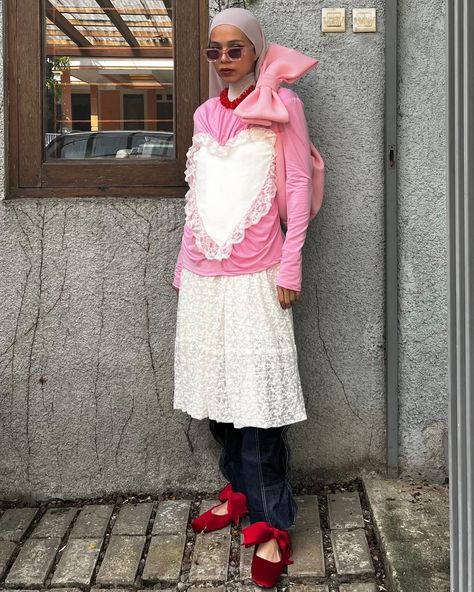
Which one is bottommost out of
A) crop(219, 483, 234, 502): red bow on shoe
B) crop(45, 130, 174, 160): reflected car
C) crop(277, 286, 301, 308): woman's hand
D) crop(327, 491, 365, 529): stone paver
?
crop(327, 491, 365, 529): stone paver

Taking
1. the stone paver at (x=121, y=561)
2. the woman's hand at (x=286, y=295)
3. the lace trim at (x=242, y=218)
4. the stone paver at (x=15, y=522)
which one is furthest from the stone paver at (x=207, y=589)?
the lace trim at (x=242, y=218)

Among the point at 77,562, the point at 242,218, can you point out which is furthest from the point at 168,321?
the point at 77,562

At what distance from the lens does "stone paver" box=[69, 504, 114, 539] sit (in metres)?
3.60

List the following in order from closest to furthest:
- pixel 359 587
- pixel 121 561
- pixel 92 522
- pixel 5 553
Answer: pixel 359 587 → pixel 121 561 → pixel 5 553 → pixel 92 522

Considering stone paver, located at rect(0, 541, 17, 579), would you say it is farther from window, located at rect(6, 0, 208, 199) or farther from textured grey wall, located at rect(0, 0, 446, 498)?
window, located at rect(6, 0, 208, 199)

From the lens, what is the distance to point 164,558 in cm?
337

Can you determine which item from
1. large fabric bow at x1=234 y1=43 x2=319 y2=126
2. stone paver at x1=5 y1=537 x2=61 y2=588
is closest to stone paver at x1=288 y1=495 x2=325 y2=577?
stone paver at x1=5 y1=537 x2=61 y2=588

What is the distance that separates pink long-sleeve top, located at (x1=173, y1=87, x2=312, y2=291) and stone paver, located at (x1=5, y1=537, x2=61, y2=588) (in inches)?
52.8

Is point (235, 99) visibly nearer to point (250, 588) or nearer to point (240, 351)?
point (240, 351)

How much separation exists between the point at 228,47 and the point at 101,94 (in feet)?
2.90

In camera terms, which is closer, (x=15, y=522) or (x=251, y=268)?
(x=251, y=268)

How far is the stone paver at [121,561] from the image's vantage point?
3225mm

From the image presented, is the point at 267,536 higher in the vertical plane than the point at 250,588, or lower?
higher

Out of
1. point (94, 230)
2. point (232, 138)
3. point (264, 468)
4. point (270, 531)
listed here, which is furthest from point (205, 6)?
point (270, 531)
